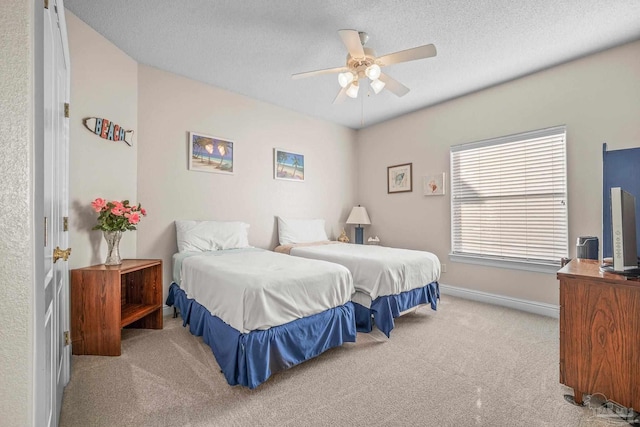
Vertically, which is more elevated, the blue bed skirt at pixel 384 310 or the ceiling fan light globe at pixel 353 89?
the ceiling fan light globe at pixel 353 89

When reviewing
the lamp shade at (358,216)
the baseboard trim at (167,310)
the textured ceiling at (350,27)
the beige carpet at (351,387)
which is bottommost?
the beige carpet at (351,387)

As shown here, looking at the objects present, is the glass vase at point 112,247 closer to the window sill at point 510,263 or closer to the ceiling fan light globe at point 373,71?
the ceiling fan light globe at point 373,71

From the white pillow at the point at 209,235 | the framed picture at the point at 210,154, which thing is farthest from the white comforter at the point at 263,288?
the framed picture at the point at 210,154

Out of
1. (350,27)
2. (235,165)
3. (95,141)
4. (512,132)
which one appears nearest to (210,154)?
(235,165)

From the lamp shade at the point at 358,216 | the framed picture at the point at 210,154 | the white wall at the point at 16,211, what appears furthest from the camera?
the lamp shade at the point at 358,216

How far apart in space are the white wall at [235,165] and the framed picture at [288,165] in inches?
3.1

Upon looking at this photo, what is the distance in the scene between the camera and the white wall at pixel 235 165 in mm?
3078

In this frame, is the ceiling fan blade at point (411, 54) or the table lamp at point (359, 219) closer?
the ceiling fan blade at point (411, 54)

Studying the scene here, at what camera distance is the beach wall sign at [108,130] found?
248 cm

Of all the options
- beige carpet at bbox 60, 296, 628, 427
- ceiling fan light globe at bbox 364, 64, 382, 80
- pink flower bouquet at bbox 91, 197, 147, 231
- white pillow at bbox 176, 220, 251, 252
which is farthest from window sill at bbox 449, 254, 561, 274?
pink flower bouquet at bbox 91, 197, 147, 231

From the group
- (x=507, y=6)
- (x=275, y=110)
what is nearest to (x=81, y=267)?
(x=275, y=110)

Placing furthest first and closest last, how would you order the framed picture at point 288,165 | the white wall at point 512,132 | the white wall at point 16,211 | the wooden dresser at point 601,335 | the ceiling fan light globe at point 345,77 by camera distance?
1. the framed picture at point 288,165
2. the white wall at point 512,132
3. the ceiling fan light globe at point 345,77
4. the wooden dresser at point 601,335
5. the white wall at point 16,211

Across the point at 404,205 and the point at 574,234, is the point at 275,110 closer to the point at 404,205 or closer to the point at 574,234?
the point at 404,205

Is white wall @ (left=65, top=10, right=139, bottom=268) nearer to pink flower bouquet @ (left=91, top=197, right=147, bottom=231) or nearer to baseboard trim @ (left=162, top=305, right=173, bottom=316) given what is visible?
pink flower bouquet @ (left=91, top=197, right=147, bottom=231)
